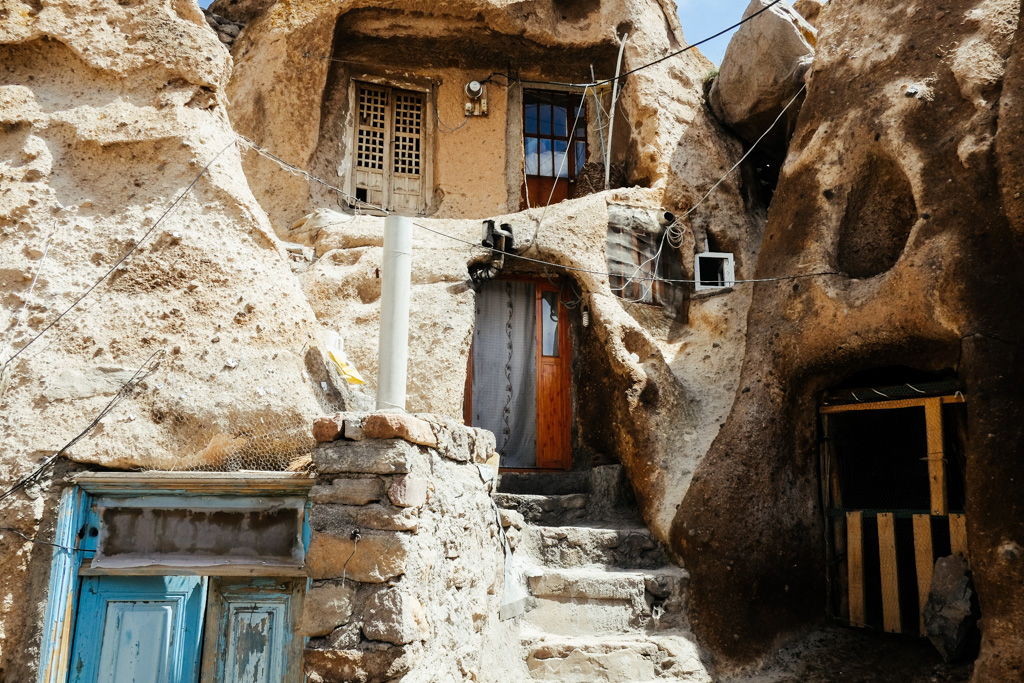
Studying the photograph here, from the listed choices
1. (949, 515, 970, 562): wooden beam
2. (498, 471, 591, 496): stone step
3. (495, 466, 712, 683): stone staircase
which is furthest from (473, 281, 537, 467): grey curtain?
(949, 515, 970, 562): wooden beam

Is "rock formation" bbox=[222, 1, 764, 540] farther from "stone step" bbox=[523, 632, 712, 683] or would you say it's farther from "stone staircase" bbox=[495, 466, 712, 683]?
"stone step" bbox=[523, 632, 712, 683]

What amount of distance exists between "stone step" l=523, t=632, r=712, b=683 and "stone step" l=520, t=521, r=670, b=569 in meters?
0.73

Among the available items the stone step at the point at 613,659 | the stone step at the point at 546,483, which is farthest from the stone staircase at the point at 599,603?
the stone step at the point at 546,483

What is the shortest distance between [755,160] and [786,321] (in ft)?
12.5

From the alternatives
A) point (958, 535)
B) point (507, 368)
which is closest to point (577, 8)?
point (507, 368)

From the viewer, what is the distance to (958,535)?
6785 mm

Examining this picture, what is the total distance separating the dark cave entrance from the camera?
277 inches

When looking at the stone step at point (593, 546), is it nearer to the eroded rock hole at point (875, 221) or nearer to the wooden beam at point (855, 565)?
the wooden beam at point (855, 565)

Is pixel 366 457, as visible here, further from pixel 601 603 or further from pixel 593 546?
pixel 593 546

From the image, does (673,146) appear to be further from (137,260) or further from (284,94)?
(137,260)

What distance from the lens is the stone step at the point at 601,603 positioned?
6762 millimetres

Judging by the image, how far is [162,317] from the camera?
235 inches

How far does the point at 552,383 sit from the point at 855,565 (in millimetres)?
3607

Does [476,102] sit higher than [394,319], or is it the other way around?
[476,102]
